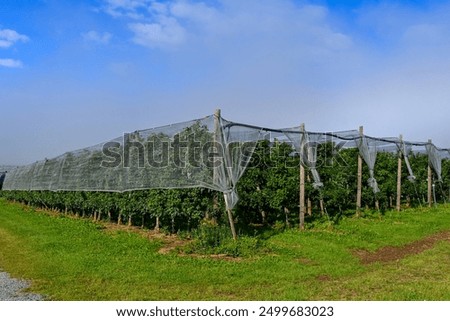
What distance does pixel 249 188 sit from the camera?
37.0 ft

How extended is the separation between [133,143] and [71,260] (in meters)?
4.62

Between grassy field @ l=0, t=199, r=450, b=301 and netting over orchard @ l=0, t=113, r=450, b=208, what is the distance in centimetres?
155

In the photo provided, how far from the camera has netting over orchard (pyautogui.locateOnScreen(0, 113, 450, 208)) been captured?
29.0 feet

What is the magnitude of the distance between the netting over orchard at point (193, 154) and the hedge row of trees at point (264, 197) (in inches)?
16.2

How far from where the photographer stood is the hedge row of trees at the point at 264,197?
32.9 ft

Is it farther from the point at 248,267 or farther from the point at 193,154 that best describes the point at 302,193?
the point at 248,267

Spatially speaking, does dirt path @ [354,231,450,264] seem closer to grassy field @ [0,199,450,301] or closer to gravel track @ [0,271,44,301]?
grassy field @ [0,199,450,301]

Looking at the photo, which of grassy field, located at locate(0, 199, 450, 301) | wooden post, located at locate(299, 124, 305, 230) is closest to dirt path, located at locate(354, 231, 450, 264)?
grassy field, located at locate(0, 199, 450, 301)

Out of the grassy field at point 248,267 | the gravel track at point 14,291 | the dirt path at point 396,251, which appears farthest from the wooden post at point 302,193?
the gravel track at point 14,291

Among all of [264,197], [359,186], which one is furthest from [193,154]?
[359,186]

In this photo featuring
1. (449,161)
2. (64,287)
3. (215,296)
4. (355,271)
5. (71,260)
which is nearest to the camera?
(215,296)

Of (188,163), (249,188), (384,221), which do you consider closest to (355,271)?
(188,163)

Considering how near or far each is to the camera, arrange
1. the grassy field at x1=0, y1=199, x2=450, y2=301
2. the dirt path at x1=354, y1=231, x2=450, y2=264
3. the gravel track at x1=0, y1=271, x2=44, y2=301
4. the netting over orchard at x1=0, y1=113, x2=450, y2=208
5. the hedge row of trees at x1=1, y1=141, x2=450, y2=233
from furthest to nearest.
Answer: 1. the hedge row of trees at x1=1, y1=141, x2=450, y2=233
2. the netting over orchard at x1=0, y1=113, x2=450, y2=208
3. the dirt path at x1=354, y1=231, x2=450, y2=264
4. the grassy field at x1=0, y1=199, x2=450, y2=301
5. the gravel track at x1=0, y1=271, x2=44, y2=301
